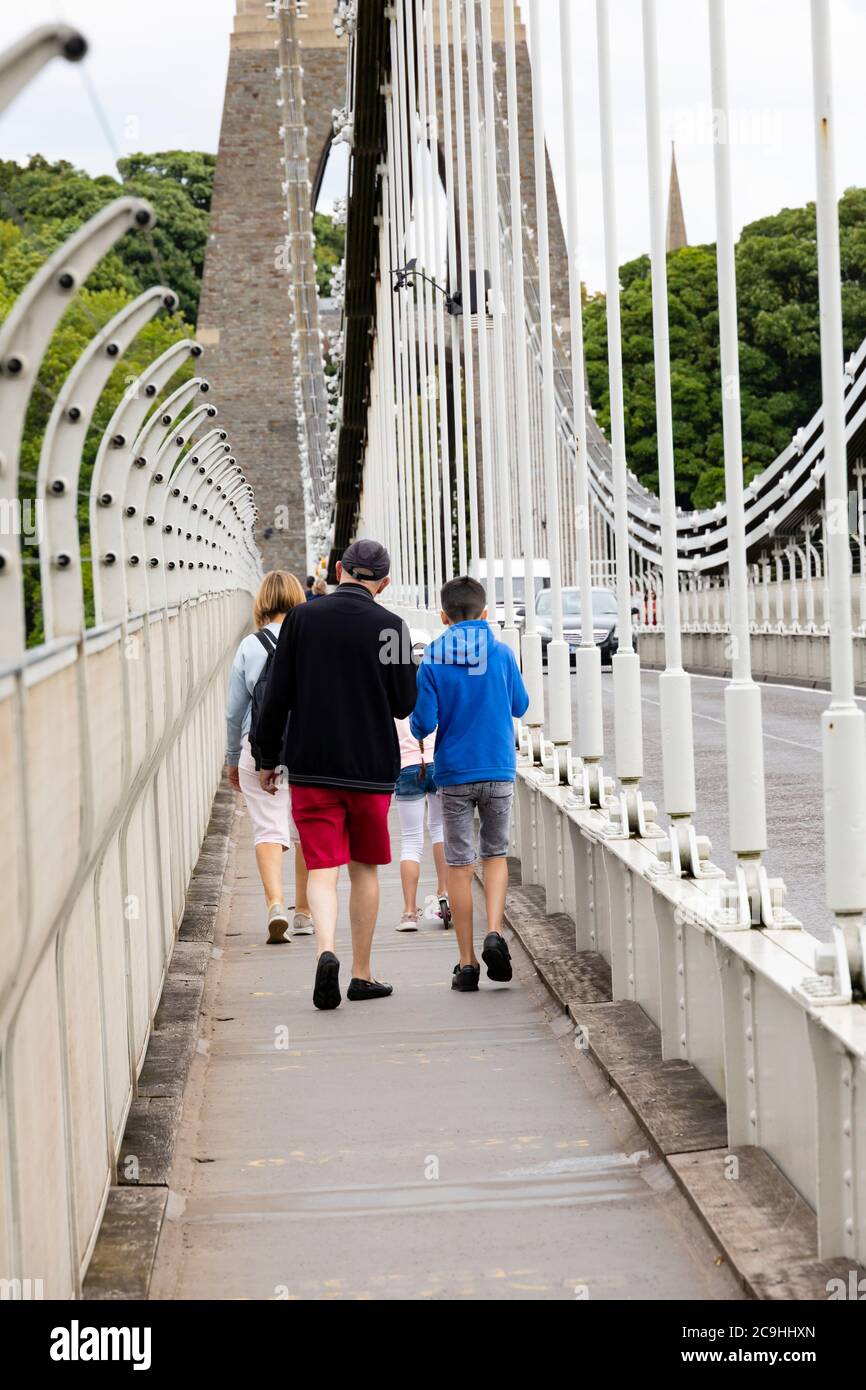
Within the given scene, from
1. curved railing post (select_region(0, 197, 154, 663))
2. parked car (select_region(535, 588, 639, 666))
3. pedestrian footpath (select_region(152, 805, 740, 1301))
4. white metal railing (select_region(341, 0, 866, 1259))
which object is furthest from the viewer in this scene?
parked car (select_region(535, 588, 639, 666))

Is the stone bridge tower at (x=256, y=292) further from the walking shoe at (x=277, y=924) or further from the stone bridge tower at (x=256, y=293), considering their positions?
the walking shoe at (x=277, y=924)

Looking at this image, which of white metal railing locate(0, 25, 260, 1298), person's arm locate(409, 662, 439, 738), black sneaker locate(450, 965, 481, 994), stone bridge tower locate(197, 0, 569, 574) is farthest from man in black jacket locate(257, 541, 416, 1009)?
stone bridge tower locate(197, 0, 569, 574)

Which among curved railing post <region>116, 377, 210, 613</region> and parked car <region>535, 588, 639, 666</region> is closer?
curved railing post <region>116, 377, 210, 613</region>

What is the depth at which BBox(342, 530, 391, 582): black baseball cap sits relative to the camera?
22.4 feet

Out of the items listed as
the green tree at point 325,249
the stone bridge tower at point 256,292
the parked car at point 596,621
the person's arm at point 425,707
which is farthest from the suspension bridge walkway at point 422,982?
the green tree at point 325,249

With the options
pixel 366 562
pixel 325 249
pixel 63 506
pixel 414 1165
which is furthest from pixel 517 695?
pixel 325 249

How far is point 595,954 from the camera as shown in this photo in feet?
22.8

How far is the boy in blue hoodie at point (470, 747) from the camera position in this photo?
6.93 meters

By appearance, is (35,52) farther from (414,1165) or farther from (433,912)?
(433,912)

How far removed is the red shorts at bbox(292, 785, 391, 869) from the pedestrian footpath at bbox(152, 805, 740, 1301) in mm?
478

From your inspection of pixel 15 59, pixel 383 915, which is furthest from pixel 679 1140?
pixel 383 915

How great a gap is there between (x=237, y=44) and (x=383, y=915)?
64201 mm

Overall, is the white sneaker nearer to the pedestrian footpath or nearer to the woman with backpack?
the woman with backpack

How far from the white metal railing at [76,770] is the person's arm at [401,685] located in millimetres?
682
